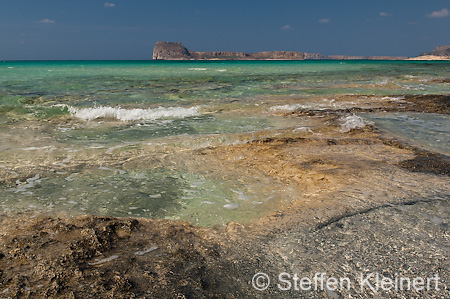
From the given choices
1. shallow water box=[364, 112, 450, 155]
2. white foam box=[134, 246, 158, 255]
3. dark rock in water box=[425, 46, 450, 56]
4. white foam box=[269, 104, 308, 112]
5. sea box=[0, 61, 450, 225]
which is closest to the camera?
white foam box=[134, 246, 158, 255]

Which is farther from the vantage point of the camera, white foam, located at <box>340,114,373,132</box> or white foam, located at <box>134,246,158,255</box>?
white foam, located at <box>340,114,373,132</box>

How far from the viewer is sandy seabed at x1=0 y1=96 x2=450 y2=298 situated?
2.12m

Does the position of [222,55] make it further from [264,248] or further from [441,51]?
[264,248]

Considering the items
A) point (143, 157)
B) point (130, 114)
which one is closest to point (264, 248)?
point (143, 157)

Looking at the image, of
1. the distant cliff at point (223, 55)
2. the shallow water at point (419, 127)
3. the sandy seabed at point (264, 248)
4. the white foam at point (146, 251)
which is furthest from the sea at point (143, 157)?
the distant cliff at point (223, 55)

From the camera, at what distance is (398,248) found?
8.40 ft

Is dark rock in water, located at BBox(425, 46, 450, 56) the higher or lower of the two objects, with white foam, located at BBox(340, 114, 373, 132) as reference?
higher

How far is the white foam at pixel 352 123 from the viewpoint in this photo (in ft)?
23.8

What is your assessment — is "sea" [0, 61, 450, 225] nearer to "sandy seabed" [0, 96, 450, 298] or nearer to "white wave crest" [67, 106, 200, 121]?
"white wave crest" [67, 106, 200, 121]

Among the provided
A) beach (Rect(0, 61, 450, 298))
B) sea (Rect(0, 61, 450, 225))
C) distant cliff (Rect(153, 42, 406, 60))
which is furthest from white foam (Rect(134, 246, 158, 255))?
distant cliff (Rect(153, 42, 406, 60))

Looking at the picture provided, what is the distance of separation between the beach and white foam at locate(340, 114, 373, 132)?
93 mm

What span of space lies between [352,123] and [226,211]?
5270mm

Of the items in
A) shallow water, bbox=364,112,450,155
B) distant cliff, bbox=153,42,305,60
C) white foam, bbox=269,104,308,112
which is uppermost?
distant cliff, bbox=153,42,305,60

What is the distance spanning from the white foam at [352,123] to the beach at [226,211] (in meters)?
0.09
